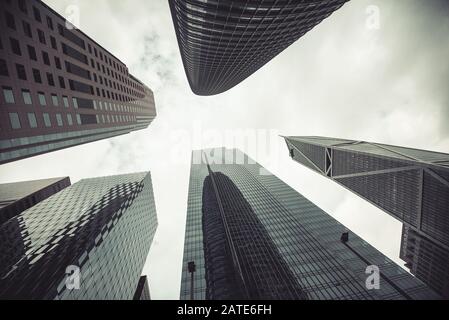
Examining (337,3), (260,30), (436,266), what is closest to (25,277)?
(260,30)

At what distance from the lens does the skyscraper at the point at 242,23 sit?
130 feet

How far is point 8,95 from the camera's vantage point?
2420 centimetres

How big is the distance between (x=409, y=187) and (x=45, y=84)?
96153mm

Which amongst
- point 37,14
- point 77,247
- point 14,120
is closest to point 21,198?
point 77,247

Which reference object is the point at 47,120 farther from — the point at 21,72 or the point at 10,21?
the point at 10,21

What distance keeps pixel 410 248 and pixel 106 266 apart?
460ft

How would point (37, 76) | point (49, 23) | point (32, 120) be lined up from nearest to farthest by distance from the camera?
point (32, 120), point (37, 76), point (49, 23)

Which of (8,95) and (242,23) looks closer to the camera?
(8,95)

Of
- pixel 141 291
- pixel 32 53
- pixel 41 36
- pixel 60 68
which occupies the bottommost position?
pixel 141 291

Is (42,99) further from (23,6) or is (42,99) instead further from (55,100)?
(23,6)

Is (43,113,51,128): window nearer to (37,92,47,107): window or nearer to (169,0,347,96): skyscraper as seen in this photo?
(37,92,47,107): window

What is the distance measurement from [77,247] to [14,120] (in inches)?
921

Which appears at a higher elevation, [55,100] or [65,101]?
[65,101]

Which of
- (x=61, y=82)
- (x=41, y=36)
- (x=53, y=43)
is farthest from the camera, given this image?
(x=61, y=82)
